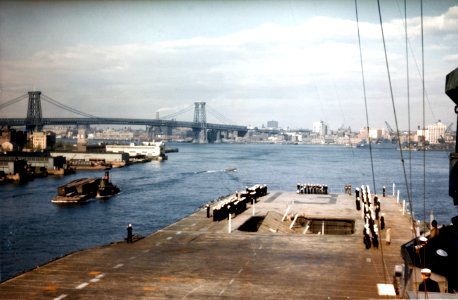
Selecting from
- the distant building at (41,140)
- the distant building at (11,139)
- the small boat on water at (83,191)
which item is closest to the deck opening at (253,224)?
the small boat on water at (83,191)

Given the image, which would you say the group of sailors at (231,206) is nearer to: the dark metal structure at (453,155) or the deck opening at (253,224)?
the deck opening at (253,224)

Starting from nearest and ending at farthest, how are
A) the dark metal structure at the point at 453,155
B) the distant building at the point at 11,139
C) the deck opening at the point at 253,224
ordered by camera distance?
the dark metal structure at the point at 453,155 < the deck opening at the point at 253,224 < the distant building at the point at 11,139

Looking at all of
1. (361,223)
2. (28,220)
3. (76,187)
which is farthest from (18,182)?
(361,223)

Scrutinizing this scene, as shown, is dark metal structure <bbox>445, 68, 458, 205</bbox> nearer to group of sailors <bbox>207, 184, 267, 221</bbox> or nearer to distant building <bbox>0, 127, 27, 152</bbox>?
group of sailors <bbox>207, 184, 267, 221</bbox>

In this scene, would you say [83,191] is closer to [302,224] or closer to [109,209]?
[109,209]

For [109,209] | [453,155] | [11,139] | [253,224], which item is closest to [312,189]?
[253,224]

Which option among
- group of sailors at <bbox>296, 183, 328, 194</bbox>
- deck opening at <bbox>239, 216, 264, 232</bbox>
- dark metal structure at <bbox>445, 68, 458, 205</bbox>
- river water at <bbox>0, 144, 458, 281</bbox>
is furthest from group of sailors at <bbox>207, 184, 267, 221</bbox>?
dark metal structure at <bbox>445, 68, 458, 205</bbox>

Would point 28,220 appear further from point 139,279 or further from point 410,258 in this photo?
point 410,258
